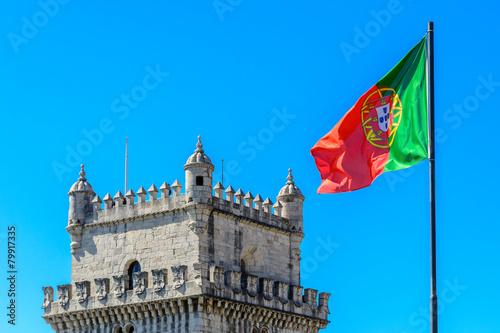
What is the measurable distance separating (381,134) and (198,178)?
22173mm

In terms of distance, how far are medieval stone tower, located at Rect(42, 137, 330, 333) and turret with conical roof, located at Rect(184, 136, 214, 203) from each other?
53mm

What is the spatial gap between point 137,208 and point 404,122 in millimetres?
26779

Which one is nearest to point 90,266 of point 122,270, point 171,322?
point 122,270

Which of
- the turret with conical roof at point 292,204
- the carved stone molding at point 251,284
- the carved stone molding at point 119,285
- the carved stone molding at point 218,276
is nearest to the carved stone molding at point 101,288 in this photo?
the carved stone molding at point 119,285

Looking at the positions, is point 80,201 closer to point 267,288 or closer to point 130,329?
point 130,329

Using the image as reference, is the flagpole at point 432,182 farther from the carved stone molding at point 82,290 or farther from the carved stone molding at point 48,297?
the carved stone molding at point 48,297

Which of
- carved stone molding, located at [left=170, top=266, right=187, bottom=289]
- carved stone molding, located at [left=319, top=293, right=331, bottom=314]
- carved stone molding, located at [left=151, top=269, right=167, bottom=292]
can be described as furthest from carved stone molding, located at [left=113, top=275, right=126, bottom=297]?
carved stone molding, located at [left=319, top=293, right=331, bottom=314]

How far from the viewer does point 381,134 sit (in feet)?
167

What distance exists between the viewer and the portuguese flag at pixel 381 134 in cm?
4931

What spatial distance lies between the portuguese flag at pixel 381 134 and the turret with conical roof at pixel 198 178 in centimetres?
1923

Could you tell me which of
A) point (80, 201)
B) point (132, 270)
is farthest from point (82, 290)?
point (80, 201)

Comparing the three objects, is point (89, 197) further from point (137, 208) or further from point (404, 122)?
point (404, 122)

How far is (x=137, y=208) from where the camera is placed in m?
73.6

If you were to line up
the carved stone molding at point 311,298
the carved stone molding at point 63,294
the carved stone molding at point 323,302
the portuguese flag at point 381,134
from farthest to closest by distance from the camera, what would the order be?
the carved stone molding at point 323,302, the carved stone molding at point 311,298, the carved stone molding at point 63,294, the portuguese flag at point 381,134
